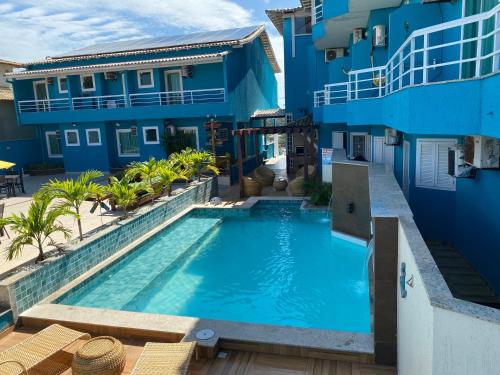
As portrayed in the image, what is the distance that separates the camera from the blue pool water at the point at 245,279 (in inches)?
317

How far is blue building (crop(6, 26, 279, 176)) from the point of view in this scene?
2170 centimetres

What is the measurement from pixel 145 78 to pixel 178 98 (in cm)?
236

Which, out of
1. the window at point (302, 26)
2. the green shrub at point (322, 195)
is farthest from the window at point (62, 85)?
the green shrub at point (322, 195)

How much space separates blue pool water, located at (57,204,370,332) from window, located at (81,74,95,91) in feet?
48.5

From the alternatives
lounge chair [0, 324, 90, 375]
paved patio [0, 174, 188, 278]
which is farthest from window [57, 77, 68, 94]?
lounge chair [0, 324, 90, 375]

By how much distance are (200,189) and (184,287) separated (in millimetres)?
7156

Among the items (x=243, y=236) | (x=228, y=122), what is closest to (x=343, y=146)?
(x=228, y=122)

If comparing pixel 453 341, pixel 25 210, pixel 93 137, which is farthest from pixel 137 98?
pixel 453 341

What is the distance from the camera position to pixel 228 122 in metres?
22.6

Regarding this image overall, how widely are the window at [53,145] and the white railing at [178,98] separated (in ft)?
20.2

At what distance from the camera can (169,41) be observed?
85.5 feet

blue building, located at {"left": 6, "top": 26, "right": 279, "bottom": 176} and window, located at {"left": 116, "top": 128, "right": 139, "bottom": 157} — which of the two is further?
window, located at {"left": 116, "top": 128, "right": 139, "bottom": 157}

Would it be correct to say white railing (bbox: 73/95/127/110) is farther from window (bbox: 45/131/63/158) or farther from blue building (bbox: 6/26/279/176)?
window (bbox: 45/131/63/158)

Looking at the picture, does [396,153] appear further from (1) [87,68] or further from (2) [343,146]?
(1) [87,68]
